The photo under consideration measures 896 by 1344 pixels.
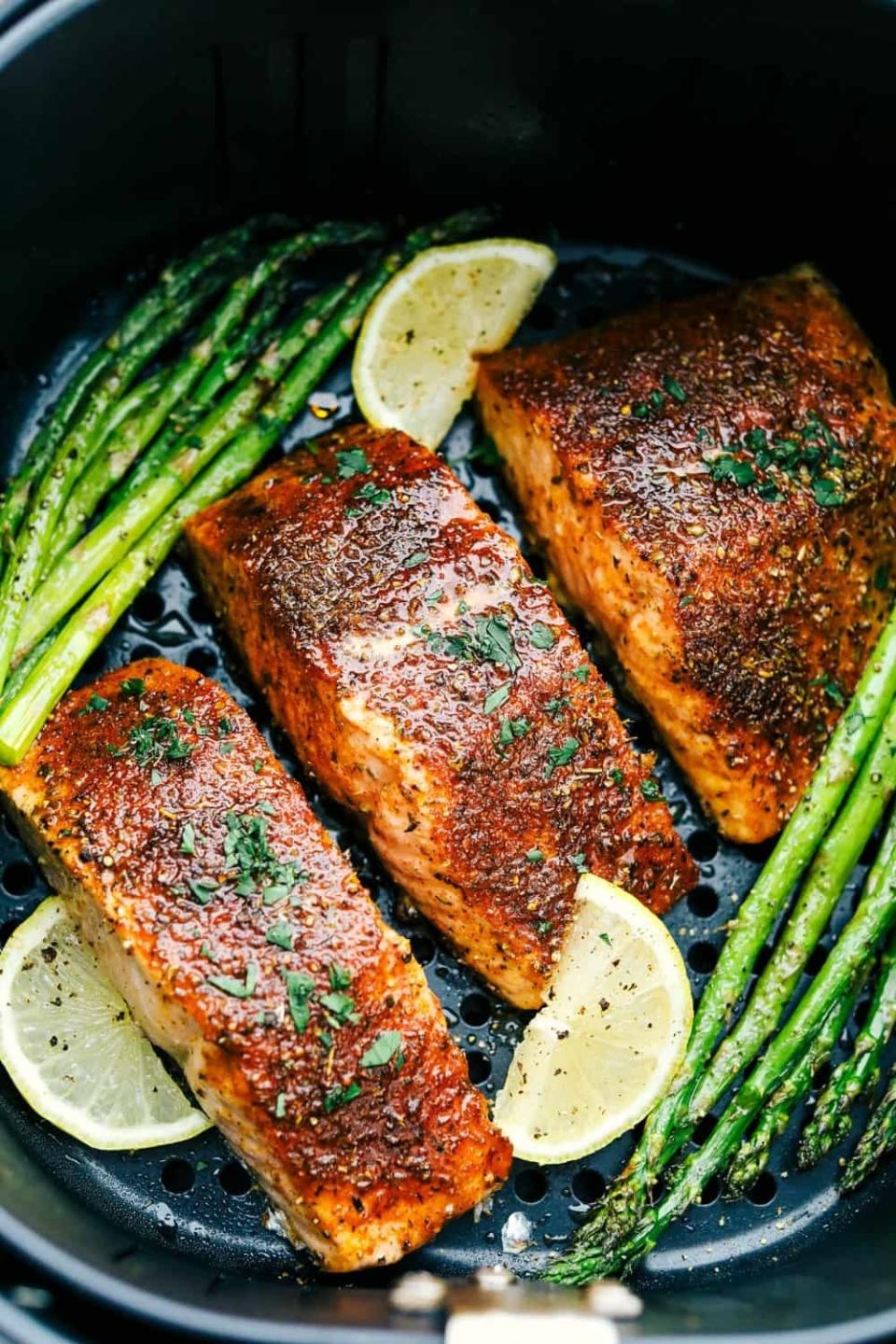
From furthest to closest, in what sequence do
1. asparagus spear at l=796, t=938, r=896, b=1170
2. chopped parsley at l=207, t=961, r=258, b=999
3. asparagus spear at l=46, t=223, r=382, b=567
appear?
1. asparagus spear at l=46, t=223, r=382, b=567
2. asparagus spear at l=796, t=938, r=896, b=1170
3. chopped parsley at l=207, t=961, r=258, b=999

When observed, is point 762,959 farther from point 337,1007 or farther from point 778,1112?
point 337,1007

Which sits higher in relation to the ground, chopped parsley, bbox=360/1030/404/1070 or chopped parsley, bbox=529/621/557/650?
chopped parsley, bbox=529/621/557/650

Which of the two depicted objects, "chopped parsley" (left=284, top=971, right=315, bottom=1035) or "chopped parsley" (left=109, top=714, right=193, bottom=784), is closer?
"chopped parsley" (left=284, top=971, right=315, bottom=1035)

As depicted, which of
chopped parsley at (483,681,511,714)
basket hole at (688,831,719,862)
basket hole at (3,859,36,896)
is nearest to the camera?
chopped parsley at (483,681,511,714)

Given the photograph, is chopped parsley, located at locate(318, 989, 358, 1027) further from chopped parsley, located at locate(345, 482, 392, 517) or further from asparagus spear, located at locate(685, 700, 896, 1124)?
chopped parsley, located at locate(345, 482, 392, 517)

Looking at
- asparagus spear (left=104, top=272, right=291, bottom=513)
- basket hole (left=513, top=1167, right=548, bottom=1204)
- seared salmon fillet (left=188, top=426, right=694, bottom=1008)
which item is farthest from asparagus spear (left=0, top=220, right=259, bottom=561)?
basket hole (left=513, top=1167, right=548, bottom=1204)

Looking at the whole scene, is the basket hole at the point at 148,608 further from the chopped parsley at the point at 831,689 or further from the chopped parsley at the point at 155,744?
the chopped parsley at the point at 831,689
